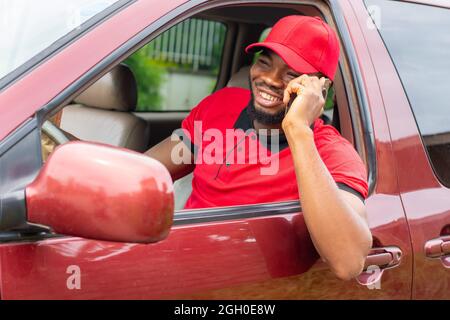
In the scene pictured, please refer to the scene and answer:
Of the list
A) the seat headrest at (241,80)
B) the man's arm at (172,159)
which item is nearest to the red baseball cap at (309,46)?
the man's arm at (172,159)

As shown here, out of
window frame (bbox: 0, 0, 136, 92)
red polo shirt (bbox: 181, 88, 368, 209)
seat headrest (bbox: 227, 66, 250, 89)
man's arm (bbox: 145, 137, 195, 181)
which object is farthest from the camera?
seat headrest (bbox: 227, 66, 250, 89)

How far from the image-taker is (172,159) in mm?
2635

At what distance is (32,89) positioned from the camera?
1.58 meters

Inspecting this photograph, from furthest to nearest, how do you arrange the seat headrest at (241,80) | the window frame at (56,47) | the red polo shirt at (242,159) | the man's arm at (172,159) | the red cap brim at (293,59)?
the seat headrest at (241,80) → the man's arm at (172,159) → the red cap brim at (293,59) → the red polo shirt at (242,159) → the window frame at (56,47)

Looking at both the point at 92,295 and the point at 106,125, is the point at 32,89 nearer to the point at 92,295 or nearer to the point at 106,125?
the point at 92,295

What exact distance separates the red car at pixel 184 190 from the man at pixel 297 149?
0.10m

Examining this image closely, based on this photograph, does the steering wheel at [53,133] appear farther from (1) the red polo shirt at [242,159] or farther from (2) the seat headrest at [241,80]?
(2) the seat headrest at [241,80]

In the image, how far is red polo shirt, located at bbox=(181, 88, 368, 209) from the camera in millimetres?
2066

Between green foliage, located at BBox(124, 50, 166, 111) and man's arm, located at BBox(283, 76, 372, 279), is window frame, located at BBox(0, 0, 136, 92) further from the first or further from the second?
green foliage, located at BBox(124, 50, 166, 111)

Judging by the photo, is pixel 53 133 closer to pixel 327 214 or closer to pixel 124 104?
pixel 327 214

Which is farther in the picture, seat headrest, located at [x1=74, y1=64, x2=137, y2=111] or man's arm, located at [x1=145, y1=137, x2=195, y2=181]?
seat headrest, located at [x1=74, y1=64, x2=137, y2=111]

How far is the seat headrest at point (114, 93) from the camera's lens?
3344 mm

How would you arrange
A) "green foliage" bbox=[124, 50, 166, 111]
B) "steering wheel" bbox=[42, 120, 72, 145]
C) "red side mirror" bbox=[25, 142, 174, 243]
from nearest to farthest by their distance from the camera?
"red side mirror" bbox=[25, 142, 174, 243]
"steering wheel" bbox=[42, 120, 72, 145]
"green foliage" bbox=[124, 50, 166, 111]

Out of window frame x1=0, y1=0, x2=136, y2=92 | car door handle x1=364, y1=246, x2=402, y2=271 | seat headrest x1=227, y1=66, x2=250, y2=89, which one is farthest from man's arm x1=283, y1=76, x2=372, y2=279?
seat headrest x1=227, y1=66, x2=250, y2=89
